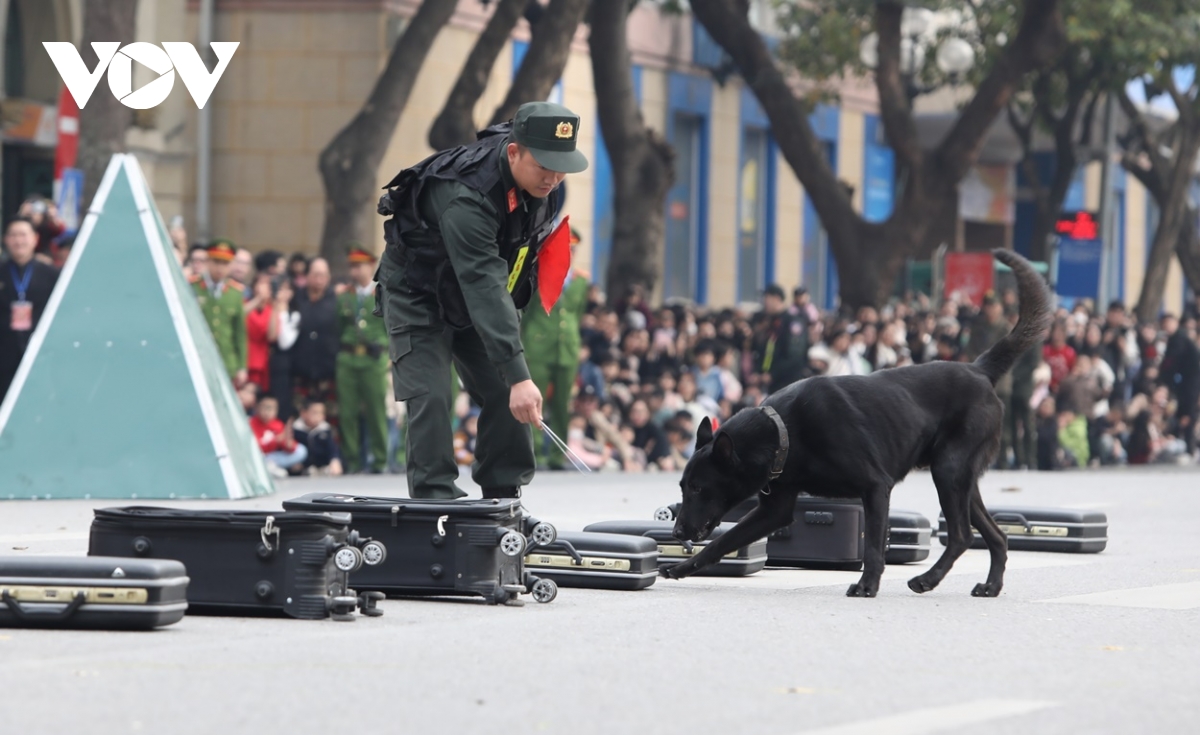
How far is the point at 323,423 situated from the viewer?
55.6 ft

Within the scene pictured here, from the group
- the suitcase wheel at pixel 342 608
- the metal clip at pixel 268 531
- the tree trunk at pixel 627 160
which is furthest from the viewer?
the tree trunk at pixel 627 160

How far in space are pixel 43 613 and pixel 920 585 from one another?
3602 millimetres

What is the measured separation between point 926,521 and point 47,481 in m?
5.59

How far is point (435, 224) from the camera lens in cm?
764

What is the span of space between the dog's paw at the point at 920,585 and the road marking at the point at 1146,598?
44 cm

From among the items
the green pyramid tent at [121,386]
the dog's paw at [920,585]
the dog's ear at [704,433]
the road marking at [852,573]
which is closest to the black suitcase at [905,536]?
the road marking at [852,573]

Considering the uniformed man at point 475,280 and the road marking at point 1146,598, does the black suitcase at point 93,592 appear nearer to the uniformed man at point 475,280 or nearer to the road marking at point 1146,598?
the uniformed man at point 475,280

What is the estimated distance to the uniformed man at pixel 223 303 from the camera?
1605 cm

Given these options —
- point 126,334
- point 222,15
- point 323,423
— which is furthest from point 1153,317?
point 126,334

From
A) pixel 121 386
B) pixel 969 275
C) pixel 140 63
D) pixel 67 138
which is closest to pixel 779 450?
pixel 121 386

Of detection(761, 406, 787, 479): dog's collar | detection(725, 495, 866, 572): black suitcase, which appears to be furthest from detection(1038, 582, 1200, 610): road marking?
detection(761, 406, 787, 479): dog's collar

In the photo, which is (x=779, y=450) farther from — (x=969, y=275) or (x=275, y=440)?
(x=969, y=275)

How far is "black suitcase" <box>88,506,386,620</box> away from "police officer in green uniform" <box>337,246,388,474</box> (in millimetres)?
9777

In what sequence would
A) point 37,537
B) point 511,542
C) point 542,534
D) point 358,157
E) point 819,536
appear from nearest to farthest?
point 511,542
point 542,534
point 819,536
point 37,537
point 358,157
